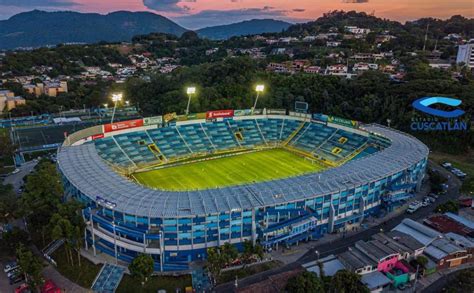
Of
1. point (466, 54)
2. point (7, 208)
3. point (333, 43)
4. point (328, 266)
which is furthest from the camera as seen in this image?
point (333, 43)

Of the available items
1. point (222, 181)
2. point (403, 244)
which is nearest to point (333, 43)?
point (222, 181)

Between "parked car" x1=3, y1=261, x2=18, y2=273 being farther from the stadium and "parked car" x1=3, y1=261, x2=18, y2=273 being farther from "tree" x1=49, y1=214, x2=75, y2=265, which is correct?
the stadium

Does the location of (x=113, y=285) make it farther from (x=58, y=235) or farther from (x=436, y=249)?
(x=436, y=249)

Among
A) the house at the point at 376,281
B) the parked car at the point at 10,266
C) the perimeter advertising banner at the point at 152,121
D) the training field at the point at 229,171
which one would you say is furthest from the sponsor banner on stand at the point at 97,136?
the house at the point at 376,281

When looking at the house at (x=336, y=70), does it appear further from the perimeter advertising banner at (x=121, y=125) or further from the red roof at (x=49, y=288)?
the red roof at (x=49, y=288)

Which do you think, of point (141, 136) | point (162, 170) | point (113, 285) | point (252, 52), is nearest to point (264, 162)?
point (162, 170)

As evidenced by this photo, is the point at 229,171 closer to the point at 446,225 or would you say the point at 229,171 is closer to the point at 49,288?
the point at 446,225
